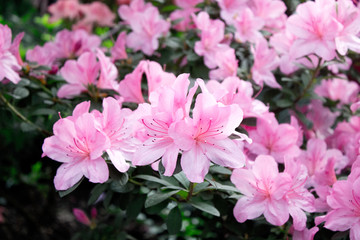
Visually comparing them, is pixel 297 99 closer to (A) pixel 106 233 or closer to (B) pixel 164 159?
(B) pixel 164 159

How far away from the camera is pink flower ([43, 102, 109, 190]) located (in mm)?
1077

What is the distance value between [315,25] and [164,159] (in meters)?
0.69

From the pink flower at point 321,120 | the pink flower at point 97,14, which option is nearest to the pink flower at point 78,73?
the pink flower at point 321,120

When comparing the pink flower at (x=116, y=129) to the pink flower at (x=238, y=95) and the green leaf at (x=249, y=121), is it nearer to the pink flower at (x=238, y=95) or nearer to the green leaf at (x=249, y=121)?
the pink flower at (x=238, y=95)

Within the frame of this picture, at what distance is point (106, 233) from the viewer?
1.89m

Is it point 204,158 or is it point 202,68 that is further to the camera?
point 202,68

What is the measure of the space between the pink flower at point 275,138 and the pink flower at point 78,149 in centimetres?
54

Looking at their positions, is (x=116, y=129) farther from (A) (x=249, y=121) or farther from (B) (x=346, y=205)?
(B) (x=346, y=205)

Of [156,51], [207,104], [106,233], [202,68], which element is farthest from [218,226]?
[207,104]

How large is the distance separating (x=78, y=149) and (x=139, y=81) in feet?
1.09

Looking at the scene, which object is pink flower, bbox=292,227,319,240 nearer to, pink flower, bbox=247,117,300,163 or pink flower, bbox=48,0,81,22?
pink flower, bbox=247,117,300,163

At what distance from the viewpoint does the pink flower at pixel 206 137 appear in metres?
0.99

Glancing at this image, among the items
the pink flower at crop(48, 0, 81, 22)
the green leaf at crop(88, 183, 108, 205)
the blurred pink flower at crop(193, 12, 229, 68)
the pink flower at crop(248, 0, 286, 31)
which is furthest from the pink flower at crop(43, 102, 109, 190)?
the pink flower at crop(48, 0, 81, 22)

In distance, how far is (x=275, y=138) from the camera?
4.69 ft
